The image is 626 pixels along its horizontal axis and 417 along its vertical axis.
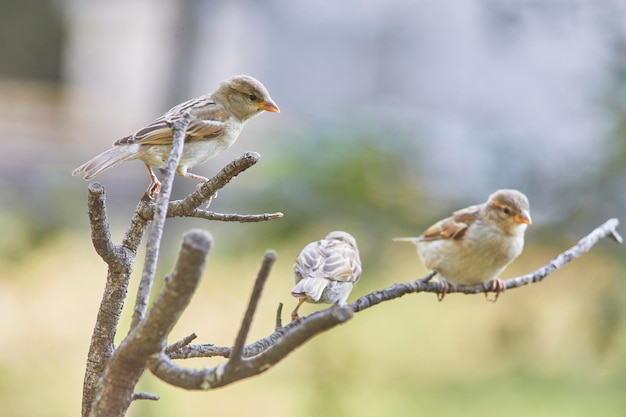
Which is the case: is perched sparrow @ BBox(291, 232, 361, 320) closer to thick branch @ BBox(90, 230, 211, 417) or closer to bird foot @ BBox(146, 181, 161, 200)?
bird foot @ BBox(146, 181, 161, 200)

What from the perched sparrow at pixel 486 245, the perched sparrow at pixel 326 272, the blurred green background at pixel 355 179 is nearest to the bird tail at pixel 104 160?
the perched sparrow at pixel 326 272

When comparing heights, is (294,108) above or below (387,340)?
above

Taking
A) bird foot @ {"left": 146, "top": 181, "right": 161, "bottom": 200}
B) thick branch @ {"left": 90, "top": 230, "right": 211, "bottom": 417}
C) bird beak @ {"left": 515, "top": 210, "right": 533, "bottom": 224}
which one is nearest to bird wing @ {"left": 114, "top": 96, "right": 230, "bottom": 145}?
bird foot @ {"left": 146, "top": 181, "right": 161, "bottom": 200}

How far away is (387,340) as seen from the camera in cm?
630

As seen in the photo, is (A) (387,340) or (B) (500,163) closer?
(B) (500,163)

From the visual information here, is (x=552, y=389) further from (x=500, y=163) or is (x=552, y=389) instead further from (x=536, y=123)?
(x=500, y=163)

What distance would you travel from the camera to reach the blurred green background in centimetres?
376

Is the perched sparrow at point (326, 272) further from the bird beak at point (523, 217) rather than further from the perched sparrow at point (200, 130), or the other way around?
the bird beak at point (523, 217)

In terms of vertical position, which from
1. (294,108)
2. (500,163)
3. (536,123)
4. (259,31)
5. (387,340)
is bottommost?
(500,163)

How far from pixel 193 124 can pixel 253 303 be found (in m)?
1.17

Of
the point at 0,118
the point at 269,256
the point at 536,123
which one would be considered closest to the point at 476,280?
the point at 269,256

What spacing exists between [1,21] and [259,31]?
313 cm

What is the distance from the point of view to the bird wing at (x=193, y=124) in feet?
6.84

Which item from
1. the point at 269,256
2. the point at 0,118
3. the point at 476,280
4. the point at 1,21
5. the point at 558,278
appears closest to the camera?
the point at 269,256
